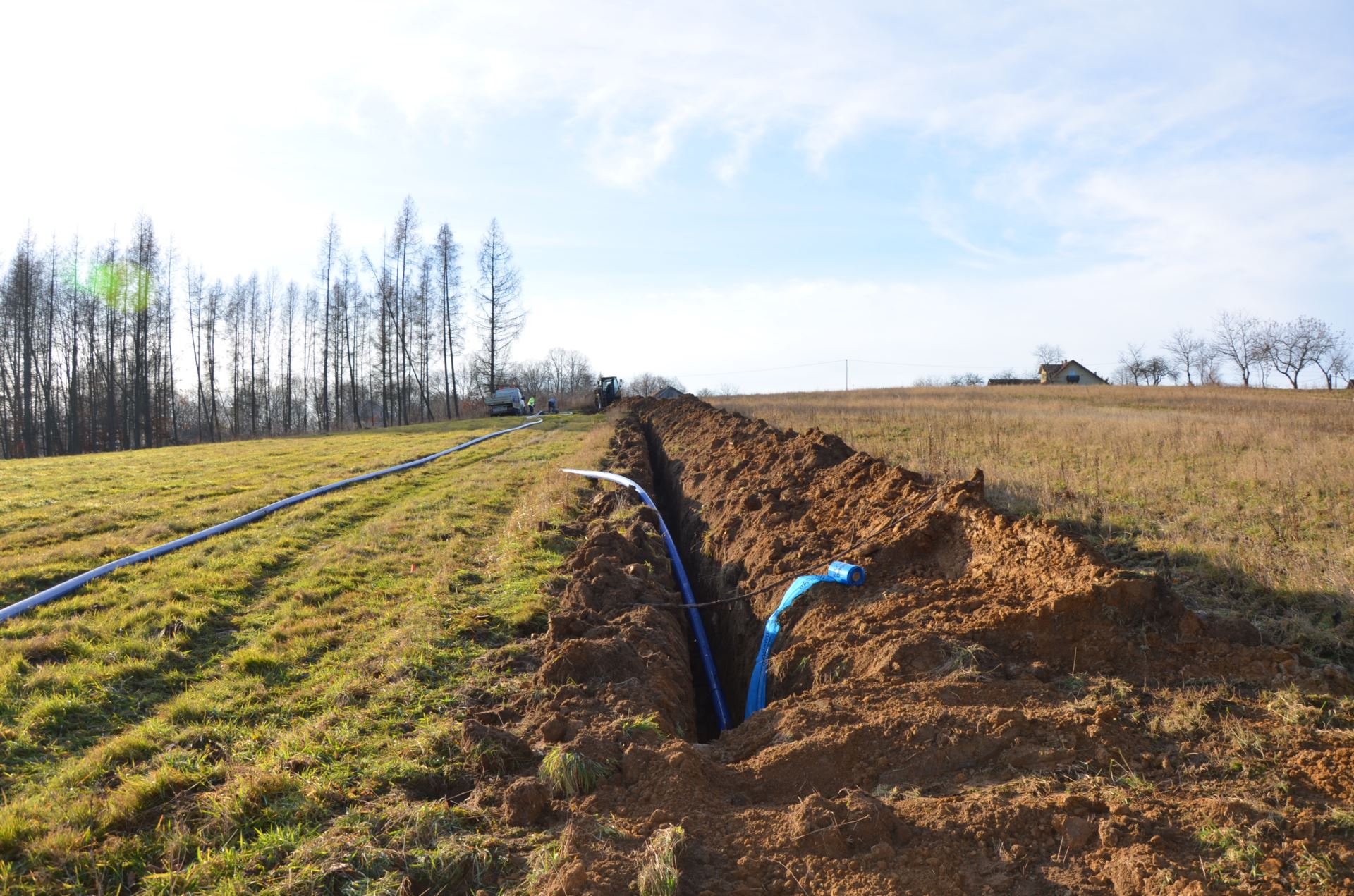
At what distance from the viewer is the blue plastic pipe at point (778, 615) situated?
4961 mm

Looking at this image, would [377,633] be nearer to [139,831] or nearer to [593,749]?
[139,831]

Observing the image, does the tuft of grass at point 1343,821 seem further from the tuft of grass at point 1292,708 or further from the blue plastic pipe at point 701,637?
the blue plastic pipe at point 701,637

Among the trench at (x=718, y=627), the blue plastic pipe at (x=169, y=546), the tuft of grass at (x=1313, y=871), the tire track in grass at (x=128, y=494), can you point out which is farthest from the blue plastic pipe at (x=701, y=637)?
the tire track in grass at (x=128, y=494)

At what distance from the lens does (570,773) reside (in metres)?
3.24

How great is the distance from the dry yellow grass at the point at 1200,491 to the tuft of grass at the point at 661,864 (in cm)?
342

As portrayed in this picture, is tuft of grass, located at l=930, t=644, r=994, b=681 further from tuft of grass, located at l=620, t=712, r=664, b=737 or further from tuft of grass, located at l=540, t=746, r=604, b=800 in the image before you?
tuft of grass, located at l=540, t=746, r=604, b=800

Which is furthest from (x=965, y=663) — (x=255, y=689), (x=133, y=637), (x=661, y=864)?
(x=133, y=637)

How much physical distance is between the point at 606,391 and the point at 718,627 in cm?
2710

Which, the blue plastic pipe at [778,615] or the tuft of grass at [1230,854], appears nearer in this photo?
the tuft of grass at [1230,854]

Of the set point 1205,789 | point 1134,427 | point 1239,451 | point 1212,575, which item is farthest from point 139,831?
point 1134,427

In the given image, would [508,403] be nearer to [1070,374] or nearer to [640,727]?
[640,727]

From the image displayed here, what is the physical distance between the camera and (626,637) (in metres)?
4.86

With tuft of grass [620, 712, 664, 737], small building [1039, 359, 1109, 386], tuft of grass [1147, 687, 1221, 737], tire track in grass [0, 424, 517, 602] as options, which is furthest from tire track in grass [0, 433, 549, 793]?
small building [1039, 359, 1109, 386]

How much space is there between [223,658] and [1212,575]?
6672 millimetres
